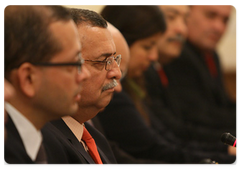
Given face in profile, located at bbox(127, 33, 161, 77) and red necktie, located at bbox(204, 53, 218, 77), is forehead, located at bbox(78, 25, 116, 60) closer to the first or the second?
face in profile, located at bbox(127, 33, 161, 77)

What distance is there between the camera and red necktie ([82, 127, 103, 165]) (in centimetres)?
124

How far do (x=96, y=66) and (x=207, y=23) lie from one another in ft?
7.81

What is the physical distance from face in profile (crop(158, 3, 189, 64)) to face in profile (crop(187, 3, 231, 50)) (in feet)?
1.08

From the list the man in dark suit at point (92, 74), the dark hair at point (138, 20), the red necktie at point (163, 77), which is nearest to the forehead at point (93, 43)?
the man in dark suit at point (92, 74)

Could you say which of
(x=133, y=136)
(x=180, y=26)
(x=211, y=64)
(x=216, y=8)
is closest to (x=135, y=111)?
(x=133, y=136)

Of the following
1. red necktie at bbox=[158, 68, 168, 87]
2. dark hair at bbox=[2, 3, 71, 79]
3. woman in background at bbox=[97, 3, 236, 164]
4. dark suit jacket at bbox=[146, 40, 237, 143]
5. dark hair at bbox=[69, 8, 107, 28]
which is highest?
dark hair at bbox=[2, 3, 71, 79]

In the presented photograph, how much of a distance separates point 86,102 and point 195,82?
90.7 inches

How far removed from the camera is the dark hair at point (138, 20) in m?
1.81

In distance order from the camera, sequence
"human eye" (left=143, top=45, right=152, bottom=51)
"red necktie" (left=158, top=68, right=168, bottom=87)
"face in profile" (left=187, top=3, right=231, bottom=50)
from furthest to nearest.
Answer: "face in profile" (left=187, top=3, right=231, bottom=50), "red necktie" (left=158, top=68, right=168, bottom=87), "human eye" (left=143, top=45, right=152, bottom=51)

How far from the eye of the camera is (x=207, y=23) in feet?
11.1

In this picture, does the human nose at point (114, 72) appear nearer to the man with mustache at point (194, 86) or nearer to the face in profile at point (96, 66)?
the face in profile at point (96, 66)

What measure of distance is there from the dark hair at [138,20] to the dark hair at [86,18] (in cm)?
49

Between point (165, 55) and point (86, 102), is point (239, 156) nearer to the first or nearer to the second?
point (86, 102)

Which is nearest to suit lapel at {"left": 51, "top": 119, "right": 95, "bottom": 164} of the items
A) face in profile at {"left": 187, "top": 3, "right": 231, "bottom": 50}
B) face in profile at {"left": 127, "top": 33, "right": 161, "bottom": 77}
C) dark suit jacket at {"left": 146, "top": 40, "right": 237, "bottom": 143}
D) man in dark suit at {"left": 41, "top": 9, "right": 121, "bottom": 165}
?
man in dark suit at {"left": 41, "top": 9, "right": 121, "bottom": 165}
